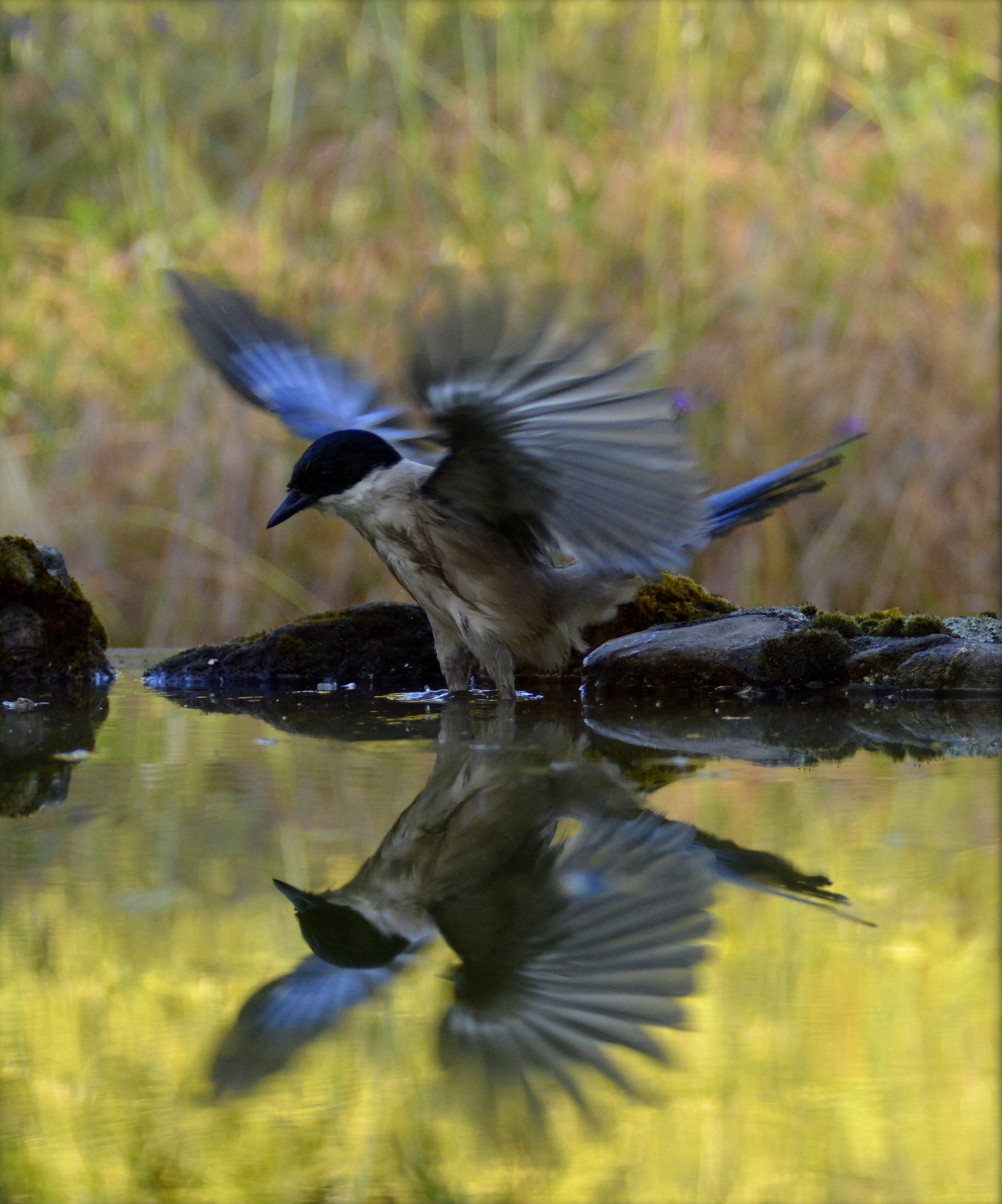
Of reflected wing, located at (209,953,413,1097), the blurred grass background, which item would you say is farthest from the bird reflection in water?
the blurred grass background

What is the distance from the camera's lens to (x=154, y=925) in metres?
1.19

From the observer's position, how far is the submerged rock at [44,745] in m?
1.79

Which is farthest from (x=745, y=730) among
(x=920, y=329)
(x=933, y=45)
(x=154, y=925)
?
(x=933, y=45)

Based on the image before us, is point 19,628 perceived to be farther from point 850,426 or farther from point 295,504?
point 850,426

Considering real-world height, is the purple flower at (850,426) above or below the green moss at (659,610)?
above

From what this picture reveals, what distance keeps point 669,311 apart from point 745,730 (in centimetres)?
398

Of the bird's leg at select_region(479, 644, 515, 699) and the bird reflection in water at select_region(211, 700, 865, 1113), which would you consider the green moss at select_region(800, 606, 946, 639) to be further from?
the bird reflection in water at select_region(211, 700, 865, 1113)

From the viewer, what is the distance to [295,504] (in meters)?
2.95

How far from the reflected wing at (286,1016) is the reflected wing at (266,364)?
2.41 metres

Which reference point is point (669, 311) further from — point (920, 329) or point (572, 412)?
point (572, 412)

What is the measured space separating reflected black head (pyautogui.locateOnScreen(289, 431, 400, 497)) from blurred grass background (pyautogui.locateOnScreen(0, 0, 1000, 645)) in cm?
227

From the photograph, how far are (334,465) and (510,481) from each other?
0.41m

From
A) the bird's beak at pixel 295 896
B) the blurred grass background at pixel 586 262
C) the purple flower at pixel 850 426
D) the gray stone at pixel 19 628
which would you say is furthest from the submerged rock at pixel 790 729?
the purple flower at pixel 850 426

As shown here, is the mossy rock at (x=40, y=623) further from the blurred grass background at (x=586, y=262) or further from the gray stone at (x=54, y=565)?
the blurred grass background at (x=586, y=262)
